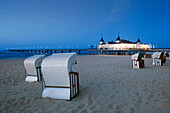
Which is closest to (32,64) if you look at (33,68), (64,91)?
(33,68)

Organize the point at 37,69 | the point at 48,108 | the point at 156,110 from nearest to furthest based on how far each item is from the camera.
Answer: the point at 156,110 < the point at 48,108 < the point at 37,69

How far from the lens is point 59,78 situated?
370 centimetres

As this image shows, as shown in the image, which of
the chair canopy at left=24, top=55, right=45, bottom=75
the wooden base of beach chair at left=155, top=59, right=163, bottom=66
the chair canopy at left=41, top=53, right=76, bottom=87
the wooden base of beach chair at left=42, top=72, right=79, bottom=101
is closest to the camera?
the chair canopy at left=41, top=53, right=76, bottom=87

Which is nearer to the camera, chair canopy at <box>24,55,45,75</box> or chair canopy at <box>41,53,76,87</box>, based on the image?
chair canopy at <box>41,53,76,87</box>

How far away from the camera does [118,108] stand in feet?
10.3

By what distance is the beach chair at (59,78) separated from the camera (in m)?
3.60

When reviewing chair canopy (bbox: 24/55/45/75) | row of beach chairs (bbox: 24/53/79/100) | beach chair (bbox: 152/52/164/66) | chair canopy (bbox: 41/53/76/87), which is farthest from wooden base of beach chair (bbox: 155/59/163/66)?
chair canopy (bbox: 41/53/76/87)

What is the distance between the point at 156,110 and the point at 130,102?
62 cm

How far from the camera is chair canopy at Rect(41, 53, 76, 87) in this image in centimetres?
359

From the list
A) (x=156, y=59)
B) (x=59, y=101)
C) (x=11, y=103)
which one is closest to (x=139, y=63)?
(x=156, y=59)

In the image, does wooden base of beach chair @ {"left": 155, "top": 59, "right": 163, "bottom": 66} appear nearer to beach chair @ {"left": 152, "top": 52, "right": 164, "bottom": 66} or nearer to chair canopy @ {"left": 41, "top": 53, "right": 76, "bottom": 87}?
beach chair @ {"left": 152, "top": 52, "right": 164, "bottom": 66}

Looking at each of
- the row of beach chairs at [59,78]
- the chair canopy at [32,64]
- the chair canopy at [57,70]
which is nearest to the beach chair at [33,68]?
the chair canopy at [32,64]

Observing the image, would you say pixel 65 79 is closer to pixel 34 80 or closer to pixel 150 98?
pixel 150 98

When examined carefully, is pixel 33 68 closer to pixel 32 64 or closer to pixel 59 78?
pixel 32 64
